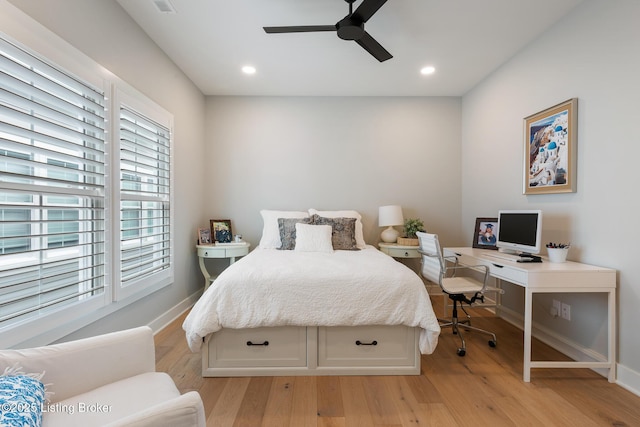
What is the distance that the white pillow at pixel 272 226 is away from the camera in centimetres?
346

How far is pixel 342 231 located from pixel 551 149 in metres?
2.08

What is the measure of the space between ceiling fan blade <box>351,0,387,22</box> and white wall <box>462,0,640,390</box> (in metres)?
1.65

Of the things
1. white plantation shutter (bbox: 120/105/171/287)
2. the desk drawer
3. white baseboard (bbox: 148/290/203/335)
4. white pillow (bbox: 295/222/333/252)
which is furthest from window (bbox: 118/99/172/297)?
the desk drawer

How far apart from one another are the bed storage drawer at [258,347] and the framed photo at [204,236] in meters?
1.87

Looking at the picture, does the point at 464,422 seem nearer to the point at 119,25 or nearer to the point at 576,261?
the point at 576,261

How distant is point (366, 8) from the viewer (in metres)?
1.94

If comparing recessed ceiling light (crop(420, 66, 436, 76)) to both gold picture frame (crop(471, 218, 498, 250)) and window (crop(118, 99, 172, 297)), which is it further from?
window (crop(118, 99, 172, 297))

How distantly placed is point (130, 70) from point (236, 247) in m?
2.01

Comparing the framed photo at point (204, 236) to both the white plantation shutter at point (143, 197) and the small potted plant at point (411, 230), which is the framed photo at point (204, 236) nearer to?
the white plantation shutter at point (143, 197)

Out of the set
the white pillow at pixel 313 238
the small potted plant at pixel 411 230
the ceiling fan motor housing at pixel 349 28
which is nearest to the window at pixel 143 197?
the white pillow at pixel 313 238

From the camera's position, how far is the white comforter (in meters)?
1.96

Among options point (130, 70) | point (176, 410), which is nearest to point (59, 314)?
point (176, 410)

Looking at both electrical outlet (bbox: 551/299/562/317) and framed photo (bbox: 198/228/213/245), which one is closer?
electrical outlet (bbox: 551/299/562/317)

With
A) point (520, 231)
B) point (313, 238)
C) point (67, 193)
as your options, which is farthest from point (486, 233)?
point (67, 193)
